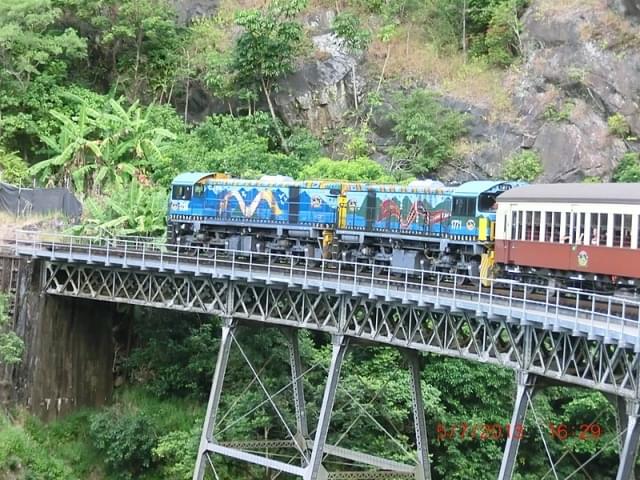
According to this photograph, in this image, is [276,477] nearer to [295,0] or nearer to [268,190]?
[268,190]

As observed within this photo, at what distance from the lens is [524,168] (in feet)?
162

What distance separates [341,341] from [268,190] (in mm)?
9903

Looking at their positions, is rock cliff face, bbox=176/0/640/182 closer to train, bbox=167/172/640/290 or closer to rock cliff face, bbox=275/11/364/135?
rock cliff face, bbox=275/11/364/135

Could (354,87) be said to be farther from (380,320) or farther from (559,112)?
(380,320)

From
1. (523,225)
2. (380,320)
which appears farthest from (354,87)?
(380,320)

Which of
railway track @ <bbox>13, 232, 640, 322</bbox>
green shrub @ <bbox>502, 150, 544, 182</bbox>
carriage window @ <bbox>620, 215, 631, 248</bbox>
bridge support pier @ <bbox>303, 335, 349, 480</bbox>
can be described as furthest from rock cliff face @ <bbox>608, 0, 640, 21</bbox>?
bridge support pier @ <bbox>303, 335, 349, 480</bbox>

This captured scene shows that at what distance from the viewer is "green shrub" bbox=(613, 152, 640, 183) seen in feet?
156

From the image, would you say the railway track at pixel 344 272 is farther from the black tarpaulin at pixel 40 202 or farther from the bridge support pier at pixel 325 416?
the black tarpaulin at pixel 40 202

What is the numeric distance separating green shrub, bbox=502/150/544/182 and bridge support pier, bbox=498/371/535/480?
25.6 metres

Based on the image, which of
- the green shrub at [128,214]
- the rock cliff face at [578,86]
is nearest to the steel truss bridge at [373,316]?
the green shrub at [128,214]

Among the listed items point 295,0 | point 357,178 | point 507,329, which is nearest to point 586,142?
point 357,178

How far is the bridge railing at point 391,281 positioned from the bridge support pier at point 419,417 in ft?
8.76

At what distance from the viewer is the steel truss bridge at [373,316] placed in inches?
904

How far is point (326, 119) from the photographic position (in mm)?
57344
